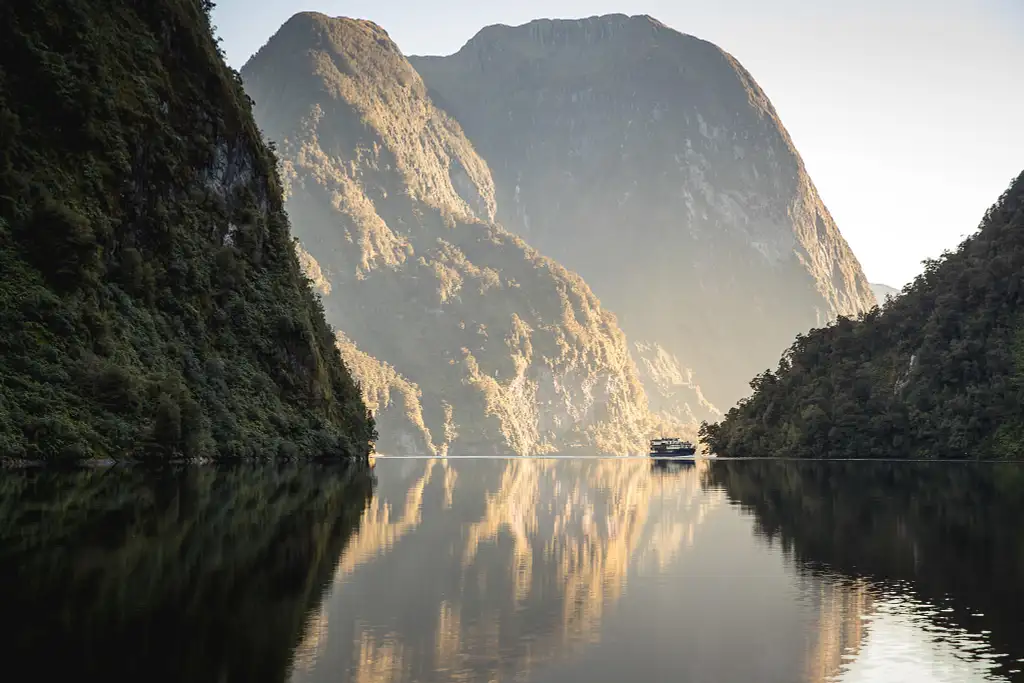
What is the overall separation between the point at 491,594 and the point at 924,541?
1247 cm

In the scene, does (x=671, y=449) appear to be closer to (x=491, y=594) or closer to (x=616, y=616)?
(x=491, y=594)

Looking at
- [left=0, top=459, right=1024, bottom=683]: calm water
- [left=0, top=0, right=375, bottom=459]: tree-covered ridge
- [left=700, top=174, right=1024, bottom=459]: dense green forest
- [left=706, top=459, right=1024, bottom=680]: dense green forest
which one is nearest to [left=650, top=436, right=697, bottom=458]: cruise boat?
[left=700, top=174, right=1024, bottom=459]: dense green forest

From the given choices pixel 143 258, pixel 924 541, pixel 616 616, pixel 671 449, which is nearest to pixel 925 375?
pixel 671 449

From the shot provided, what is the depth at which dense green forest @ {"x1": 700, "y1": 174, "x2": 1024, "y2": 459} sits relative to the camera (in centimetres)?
11381

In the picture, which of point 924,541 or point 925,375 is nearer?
point 924,541

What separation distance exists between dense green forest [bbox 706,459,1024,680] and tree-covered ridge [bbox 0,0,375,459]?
28.9m

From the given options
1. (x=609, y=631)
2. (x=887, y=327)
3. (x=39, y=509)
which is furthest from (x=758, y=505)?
(x=887, y=327)

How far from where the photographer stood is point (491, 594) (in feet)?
56.4

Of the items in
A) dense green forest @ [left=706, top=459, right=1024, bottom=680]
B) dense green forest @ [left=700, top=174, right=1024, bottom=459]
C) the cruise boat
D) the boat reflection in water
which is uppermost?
dense green forest @ [left=700, top=174, right=1024, bottom=459]

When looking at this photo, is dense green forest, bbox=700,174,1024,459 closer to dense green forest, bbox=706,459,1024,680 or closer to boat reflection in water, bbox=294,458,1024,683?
dense green forest, bbox=706,459,1024,680

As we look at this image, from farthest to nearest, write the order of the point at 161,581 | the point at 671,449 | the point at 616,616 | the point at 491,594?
the point at 671,449, the point at 491,594, the point at 161,581, the point at 616,616

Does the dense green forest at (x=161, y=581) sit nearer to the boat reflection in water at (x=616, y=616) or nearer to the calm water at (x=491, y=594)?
the calm water at (x=491, y=594)

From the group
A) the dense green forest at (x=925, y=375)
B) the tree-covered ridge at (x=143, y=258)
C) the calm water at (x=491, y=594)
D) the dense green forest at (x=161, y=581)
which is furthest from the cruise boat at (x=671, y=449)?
the dense green forest at (x=161, y=581)

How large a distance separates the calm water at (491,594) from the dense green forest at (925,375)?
85.5 metres
